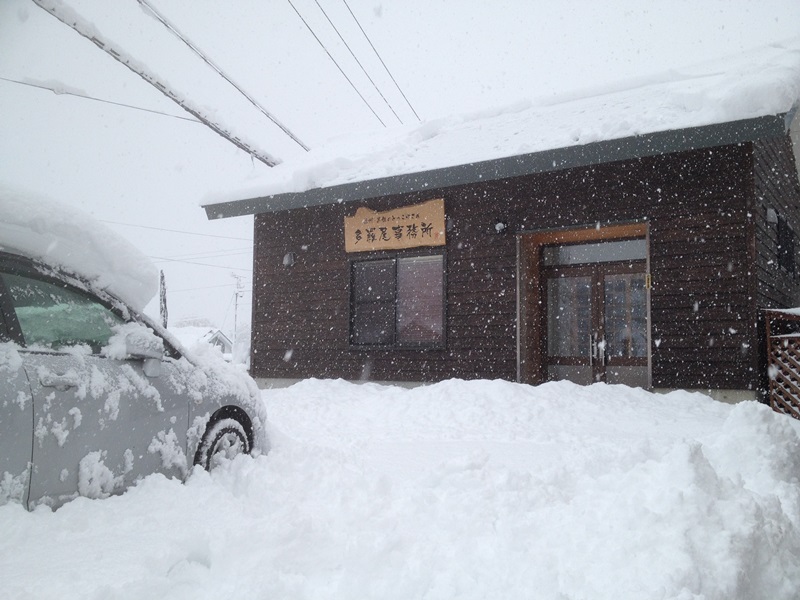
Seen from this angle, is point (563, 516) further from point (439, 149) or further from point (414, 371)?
point (439, 149)

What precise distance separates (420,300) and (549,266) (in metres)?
2.51

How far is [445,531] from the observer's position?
2801 mm

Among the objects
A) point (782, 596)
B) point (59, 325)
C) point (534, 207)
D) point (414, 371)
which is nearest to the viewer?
point (782, 596)

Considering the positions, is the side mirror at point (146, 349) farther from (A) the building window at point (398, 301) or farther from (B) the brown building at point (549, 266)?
(A) the building window at point (398, 301)

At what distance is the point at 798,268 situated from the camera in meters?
11.1

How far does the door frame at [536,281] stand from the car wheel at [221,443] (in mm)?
5639

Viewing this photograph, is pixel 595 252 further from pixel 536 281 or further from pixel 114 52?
pixel 114 52

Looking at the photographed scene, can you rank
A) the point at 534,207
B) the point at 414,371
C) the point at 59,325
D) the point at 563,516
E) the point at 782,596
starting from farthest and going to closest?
the point at 414,371 → the point at 534,207 → the point at 59,325 → the point at 563,516 → the point at 782,596

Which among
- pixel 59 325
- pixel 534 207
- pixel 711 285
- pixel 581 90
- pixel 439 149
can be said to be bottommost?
pixel 59 325

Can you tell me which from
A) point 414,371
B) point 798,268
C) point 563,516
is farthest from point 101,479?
point 798,268

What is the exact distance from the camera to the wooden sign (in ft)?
31.8

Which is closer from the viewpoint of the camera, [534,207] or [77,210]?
[77,210]

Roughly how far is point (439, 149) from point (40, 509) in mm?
8595

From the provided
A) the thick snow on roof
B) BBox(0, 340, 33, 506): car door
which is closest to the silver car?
BBox(0, 340, 33, 506): car door
